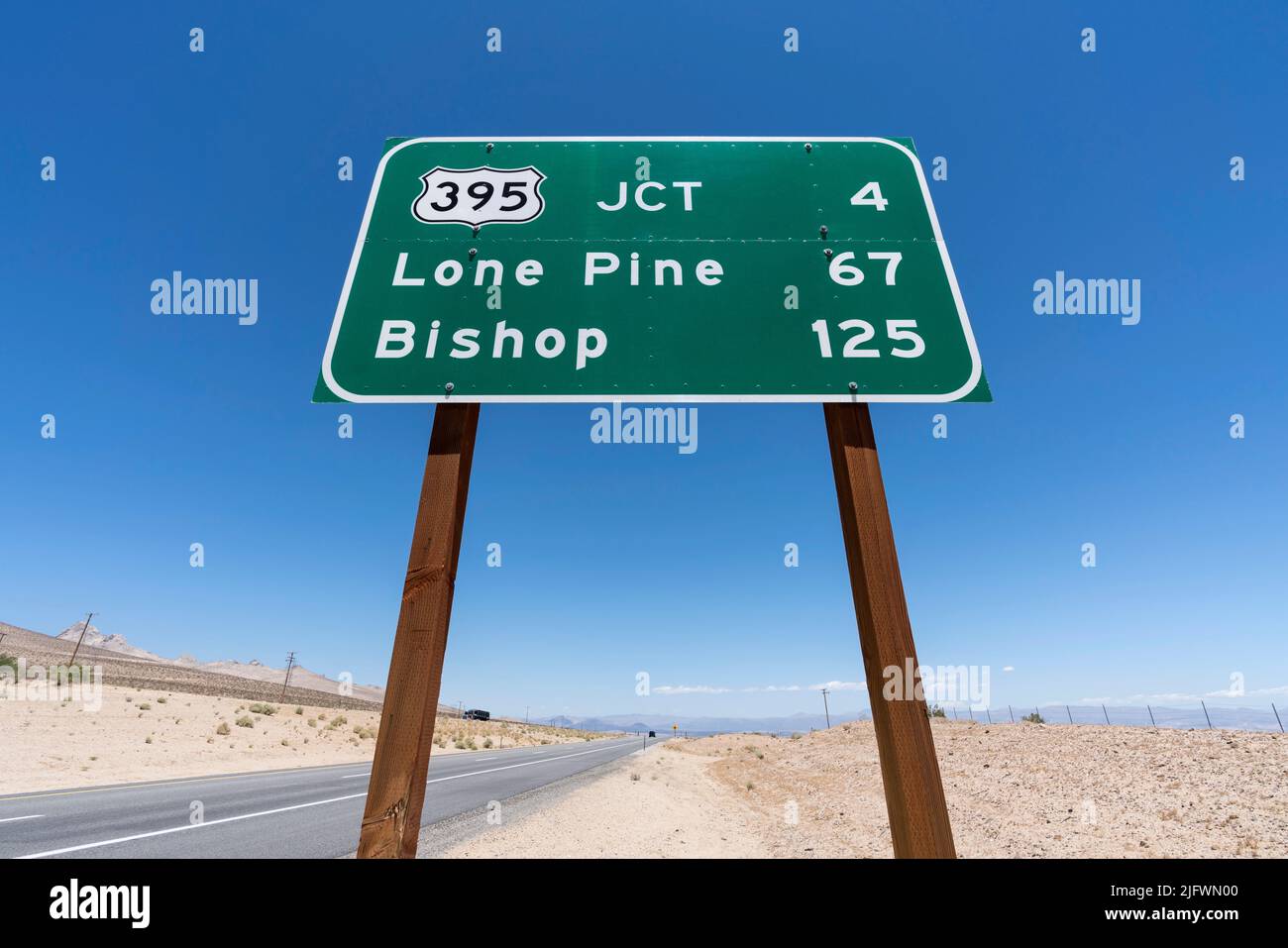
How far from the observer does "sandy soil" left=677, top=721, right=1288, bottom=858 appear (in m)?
9.21

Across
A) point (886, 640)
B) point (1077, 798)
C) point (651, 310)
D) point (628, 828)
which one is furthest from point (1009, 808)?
point (651, 310)

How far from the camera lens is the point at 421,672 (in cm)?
222

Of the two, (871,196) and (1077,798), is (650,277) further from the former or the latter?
(1077,798)

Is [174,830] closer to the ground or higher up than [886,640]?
closer to the ground

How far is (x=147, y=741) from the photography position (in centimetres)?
2216

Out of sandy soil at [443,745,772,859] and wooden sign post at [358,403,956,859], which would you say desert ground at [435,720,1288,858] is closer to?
sandy soil at [443,745,772,859]

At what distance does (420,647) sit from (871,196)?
289cm

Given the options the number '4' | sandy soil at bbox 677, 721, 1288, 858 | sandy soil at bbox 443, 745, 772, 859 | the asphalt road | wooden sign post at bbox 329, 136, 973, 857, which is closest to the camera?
wooden sign post at bbox 329, 136, 973, 857

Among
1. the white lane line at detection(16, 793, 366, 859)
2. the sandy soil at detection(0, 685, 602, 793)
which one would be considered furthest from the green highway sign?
the sandy soil at detection(0, 685, 602, 793)

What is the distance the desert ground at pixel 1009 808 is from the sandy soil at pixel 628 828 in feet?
0.13

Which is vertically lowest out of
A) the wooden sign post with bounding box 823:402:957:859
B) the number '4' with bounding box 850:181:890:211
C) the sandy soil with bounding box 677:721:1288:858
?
the sandy soil with bounding box 677:721:1288:858

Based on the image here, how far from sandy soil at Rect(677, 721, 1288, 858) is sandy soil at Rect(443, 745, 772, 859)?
794 millimetres
